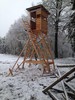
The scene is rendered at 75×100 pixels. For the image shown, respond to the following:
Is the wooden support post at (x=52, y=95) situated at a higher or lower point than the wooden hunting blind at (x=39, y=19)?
lower

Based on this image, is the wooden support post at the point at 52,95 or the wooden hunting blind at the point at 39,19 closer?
the wooden support post at the point at 52,95

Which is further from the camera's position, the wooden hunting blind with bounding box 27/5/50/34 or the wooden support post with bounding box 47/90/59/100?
the wooden hunting blind with bounding box 27/5/50/34

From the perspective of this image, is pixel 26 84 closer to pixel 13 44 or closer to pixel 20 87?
pixel 20 87

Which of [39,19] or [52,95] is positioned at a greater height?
[39,19]

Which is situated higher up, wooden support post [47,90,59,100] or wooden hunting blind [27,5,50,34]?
wooden hunting blind [27,5,50,34]

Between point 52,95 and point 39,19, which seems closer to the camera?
point 52,95

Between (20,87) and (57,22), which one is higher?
(57,22)

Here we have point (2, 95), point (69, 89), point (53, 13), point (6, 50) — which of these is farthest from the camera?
point (6, 50)

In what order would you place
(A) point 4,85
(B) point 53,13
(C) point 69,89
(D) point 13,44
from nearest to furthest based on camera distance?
(C) point 69,89 < (A) point 4,85 < (B) point 53,13 < (D) point 13,44

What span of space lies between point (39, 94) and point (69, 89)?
4.14 ft

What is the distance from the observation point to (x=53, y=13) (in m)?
18.4

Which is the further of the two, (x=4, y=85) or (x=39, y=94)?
(x=4, y=85)

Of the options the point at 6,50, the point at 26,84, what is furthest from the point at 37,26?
the point at 6,50

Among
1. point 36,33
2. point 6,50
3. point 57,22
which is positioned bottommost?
point 6,50
